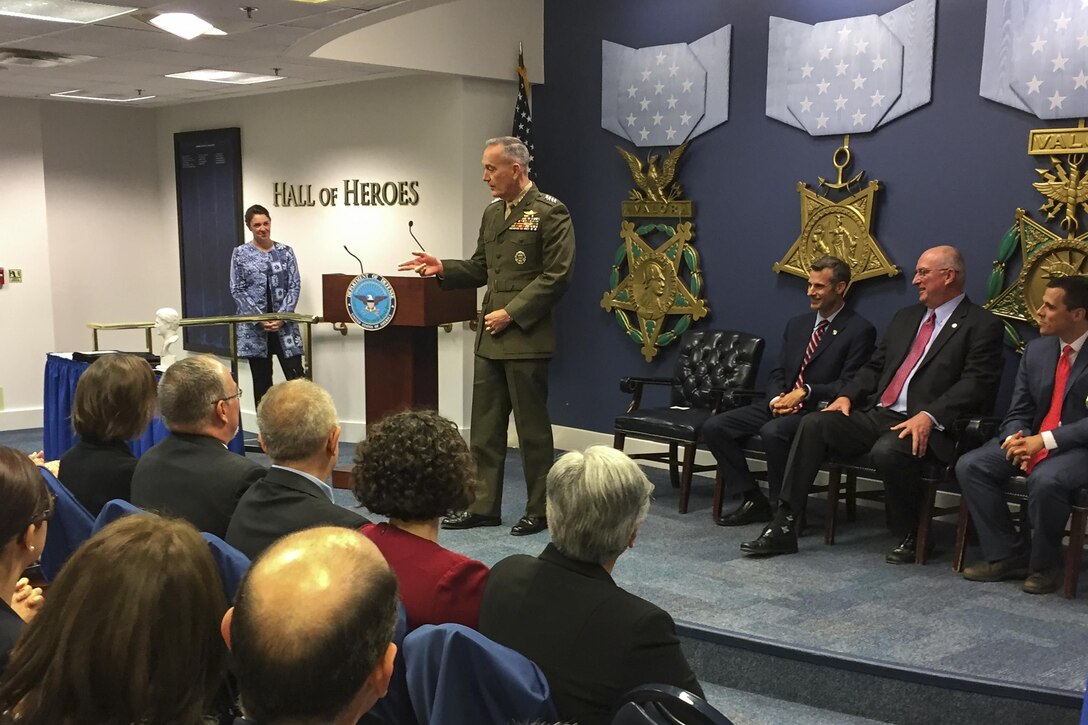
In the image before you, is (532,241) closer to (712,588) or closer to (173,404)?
(712,588)

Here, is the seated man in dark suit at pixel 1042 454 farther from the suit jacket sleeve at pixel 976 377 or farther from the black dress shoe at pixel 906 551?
the black dress shoe at pixel 906 551

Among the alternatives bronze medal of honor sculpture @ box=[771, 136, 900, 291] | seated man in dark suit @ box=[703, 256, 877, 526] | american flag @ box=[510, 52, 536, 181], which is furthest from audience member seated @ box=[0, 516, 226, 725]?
american flag @ box=[510, 52, 536, 181]

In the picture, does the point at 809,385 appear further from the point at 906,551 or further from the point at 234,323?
the point at 234,323

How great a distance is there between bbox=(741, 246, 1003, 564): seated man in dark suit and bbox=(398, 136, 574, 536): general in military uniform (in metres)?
1.17

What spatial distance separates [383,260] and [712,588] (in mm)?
4083

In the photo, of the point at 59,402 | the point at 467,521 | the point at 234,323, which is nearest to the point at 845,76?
the point at 467,521

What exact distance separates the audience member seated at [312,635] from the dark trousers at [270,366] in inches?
247

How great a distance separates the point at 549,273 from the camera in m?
4.87

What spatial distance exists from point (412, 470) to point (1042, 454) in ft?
9.77

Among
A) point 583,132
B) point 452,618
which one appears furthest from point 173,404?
point 583,132

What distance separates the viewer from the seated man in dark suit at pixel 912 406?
4.60 metres

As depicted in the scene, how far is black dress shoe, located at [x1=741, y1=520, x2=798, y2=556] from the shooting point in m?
4.68

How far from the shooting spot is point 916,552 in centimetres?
460

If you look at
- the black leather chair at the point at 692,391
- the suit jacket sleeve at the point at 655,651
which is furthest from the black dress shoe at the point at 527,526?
the suit jacket sleeve at the point at 655,651
